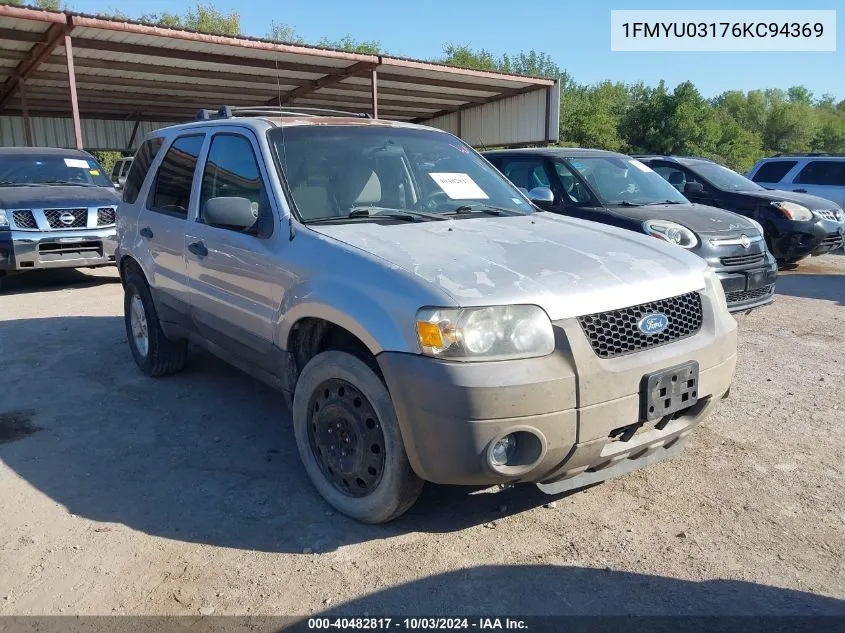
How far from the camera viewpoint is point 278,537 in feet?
9.89

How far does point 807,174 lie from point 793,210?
427 cm

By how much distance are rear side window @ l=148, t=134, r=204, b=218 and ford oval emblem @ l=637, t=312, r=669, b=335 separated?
2986 mm

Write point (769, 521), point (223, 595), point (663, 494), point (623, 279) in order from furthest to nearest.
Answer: point (663, 494) → point (769, 521) → point (623, 279) → point (223, 595)

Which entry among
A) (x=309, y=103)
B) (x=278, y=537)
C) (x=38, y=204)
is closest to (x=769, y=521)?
(x=278, y=537)

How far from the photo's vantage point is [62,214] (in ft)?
29.5

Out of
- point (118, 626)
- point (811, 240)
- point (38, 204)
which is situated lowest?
point (118, 626)

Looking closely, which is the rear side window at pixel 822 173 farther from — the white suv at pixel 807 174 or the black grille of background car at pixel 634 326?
the black grille of background car at pixel 634 326

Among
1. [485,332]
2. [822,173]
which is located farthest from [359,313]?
[822,173]

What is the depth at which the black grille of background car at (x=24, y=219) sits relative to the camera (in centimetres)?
866

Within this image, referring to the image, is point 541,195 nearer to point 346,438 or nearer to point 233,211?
point 233,211

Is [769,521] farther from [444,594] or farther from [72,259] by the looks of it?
[72,259]

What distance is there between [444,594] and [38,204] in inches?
334

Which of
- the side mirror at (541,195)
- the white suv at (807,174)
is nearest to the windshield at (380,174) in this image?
the side mirror at (541,195)

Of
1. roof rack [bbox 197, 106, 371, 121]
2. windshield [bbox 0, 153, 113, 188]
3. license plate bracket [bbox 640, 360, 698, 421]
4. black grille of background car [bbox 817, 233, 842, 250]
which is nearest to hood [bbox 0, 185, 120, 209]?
windshield [bbox 0, 153, 113, 188]
